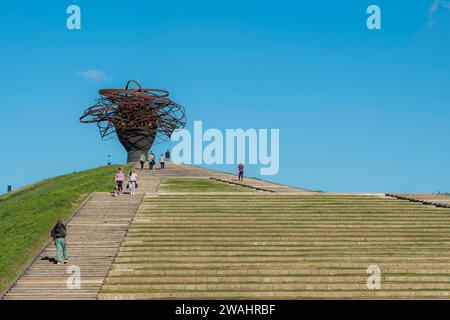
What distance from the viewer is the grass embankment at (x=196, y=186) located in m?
39.8

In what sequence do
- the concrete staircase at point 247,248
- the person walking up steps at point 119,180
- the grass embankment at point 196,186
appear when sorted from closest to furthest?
the concrete staircase at point 247,248 < the person walking up steps at point 119,180 < the grass embankment at point 196,186

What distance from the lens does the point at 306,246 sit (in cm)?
2538

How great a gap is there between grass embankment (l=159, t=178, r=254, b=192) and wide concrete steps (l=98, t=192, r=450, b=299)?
6822mm

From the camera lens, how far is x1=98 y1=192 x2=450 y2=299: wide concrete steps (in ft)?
70.1

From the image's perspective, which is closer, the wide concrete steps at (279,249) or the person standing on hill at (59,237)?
the wide concrete steps at (279,249)

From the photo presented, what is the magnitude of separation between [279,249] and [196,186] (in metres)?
16.9

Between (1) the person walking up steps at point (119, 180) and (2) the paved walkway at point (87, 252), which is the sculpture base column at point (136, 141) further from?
(2) the paved walkway at point (87, 252)

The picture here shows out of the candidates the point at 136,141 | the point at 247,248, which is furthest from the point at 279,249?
the point at 136,141

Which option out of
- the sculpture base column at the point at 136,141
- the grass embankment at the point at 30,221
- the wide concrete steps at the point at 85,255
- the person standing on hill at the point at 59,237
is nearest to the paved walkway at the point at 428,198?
the wide concrete steps at the point at 85,255

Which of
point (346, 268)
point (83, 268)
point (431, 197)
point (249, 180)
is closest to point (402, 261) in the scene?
point (346, 268)

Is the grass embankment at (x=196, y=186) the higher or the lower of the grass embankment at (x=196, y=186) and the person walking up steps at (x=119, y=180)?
the lower

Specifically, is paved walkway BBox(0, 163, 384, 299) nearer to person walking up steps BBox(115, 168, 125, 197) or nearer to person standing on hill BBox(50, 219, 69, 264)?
person standing on hill BBox(50, 219, 69, 264)

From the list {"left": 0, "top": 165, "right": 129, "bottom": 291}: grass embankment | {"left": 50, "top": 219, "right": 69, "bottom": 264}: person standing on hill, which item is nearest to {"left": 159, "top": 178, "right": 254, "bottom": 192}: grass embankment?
{"left": 0, "top": 165, "right": 129, "bottom": 291}: grass embankment

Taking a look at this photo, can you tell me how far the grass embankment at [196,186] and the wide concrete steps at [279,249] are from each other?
6.82m
